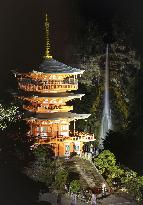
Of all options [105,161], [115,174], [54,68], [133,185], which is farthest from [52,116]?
[133,185]

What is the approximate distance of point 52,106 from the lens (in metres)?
18.4

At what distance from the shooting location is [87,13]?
944 inches

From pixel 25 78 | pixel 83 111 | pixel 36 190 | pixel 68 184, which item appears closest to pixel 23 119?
pixel 25 78

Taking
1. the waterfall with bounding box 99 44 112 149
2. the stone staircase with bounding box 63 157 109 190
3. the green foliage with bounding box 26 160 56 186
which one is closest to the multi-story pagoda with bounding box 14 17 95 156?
the stone staircase with bounding box 63 157 109 190

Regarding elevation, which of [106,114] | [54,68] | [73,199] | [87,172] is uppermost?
[54,68]

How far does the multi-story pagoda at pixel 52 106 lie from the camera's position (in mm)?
17797

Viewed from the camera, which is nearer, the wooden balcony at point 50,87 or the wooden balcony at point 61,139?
the wooden balcony at point 61,139

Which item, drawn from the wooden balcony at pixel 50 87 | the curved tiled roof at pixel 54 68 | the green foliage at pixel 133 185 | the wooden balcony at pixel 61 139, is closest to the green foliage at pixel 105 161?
the green foliage at pixel 133 185

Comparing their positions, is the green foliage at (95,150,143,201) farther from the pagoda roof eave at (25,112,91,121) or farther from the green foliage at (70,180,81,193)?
the pagoda roof eave at (25,112,91,121)

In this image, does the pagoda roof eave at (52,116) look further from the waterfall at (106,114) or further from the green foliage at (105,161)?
the waterfall at (106,114)

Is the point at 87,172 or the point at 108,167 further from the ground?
the point at 108,167

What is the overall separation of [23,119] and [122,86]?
575cm

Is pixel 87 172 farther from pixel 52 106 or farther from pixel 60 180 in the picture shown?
pixel 52 106

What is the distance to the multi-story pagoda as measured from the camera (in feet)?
58.4
